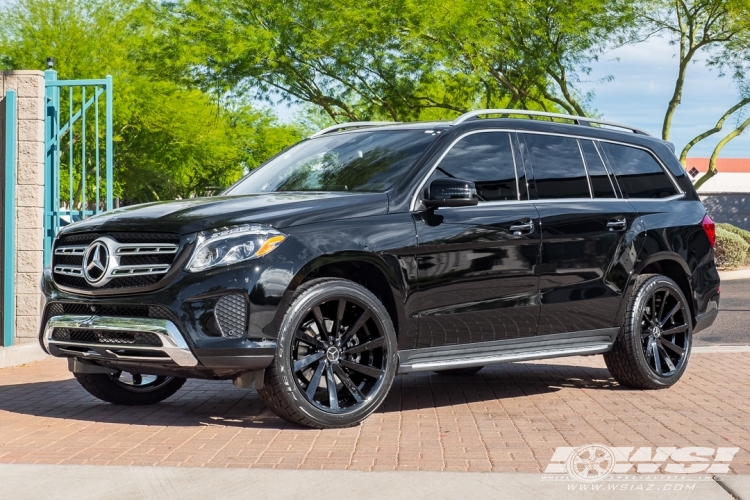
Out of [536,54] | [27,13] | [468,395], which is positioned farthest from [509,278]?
[27,13]

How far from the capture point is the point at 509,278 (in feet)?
24.7

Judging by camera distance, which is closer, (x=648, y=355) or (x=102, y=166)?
(x=648, y=355)

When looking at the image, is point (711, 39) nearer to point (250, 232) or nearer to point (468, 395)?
point (468, 395)

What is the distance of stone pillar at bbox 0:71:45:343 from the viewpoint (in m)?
11.0

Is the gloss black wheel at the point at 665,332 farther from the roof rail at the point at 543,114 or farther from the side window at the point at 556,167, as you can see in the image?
the roof rail at the point at 543,114

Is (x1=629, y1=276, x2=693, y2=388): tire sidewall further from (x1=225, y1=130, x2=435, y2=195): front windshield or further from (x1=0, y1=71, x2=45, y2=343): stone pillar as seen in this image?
(x1=0, y1=71, x2=45, y2=343): stone pillar

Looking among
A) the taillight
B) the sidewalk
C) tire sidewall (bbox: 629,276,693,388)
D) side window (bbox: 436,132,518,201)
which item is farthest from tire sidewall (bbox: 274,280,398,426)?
the taillight

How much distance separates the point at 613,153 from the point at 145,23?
24335mm

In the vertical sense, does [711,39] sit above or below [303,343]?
above

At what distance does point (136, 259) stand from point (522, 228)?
8.45 feet

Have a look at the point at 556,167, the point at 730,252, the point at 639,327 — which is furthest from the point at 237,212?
the point at 730,252

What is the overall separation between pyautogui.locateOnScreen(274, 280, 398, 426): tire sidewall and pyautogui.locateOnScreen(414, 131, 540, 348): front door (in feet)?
1.10

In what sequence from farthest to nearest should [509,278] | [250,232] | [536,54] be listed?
[536,54], [509,278], [250,232]
